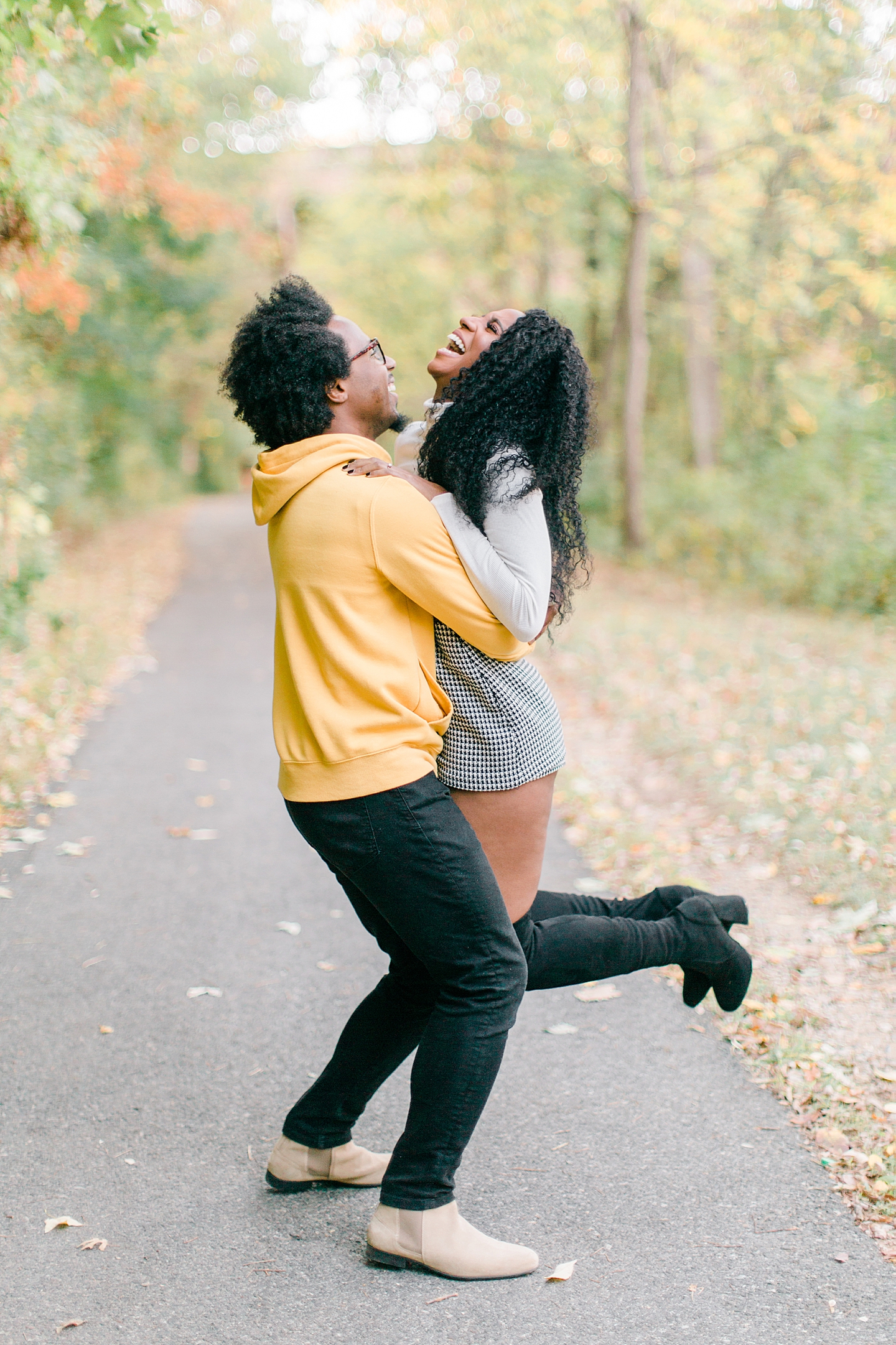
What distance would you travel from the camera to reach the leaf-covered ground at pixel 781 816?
3.23m

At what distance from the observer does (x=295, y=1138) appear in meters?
2.69

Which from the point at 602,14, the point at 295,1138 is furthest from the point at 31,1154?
the point at 602,14

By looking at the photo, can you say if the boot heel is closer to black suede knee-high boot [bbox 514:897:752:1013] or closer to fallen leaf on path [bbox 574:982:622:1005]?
black suede knee-high boot [bbox 514:897:752:1013]

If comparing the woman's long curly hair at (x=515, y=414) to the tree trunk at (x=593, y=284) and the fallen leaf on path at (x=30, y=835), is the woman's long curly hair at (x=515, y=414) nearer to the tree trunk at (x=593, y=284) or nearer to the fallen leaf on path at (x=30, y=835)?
the fallen leaf on path at (x=30, y=835)

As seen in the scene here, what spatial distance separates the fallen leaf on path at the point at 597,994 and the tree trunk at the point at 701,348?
13.3 meters

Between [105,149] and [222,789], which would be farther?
[105,149]

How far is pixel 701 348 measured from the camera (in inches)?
652

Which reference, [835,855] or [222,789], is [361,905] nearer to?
[835,855]

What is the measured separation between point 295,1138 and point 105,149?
25.1ft

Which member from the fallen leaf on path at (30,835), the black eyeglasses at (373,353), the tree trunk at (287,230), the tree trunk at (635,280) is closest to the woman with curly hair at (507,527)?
the black eyeglasses at (373,353)

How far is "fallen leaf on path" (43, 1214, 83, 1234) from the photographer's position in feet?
8.41

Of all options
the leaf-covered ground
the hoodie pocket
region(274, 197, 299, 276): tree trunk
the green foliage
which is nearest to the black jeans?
the hoodie pocket

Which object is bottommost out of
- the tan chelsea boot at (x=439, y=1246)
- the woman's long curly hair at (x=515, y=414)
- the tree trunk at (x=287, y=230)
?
the tan chelsea boot at (x=439, y=1246)

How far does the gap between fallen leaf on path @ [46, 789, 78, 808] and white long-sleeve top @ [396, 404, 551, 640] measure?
4.33 meters
